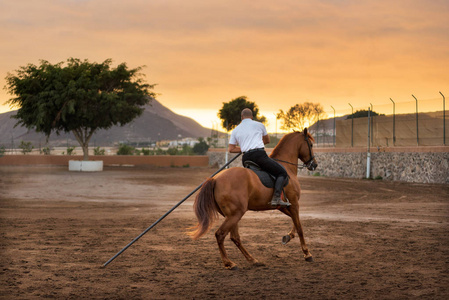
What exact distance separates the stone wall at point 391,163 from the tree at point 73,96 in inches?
693

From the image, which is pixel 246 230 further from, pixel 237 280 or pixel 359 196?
pixel 359 196

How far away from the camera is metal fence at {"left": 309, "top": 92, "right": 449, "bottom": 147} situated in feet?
101

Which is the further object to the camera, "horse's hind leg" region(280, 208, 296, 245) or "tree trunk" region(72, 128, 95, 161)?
"tree trunk" region(72, 128, 95, 161)

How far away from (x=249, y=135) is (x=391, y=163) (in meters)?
25.7

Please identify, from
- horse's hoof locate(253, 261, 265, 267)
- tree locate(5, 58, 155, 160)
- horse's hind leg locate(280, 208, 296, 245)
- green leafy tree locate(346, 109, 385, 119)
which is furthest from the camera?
tree locate(5, 58, 155, 160)

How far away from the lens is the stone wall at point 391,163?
29.7 m

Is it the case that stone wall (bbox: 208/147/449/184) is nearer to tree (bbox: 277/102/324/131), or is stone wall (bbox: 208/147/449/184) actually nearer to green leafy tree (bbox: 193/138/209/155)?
tree (bbox: 277/102/324/131)

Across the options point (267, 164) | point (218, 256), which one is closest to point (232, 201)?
point (267, 164)

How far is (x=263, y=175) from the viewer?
887 centimetres

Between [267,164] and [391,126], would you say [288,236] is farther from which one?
[391,126]

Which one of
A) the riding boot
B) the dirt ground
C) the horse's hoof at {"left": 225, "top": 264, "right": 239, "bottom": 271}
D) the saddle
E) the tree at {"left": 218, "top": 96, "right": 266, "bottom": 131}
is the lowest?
the dirt ground

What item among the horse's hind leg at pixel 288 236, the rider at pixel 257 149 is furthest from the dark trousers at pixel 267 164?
the horse's hind leg at pixel 288 236

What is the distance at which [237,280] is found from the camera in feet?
24.8

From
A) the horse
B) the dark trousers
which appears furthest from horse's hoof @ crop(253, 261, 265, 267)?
the dark trousers
